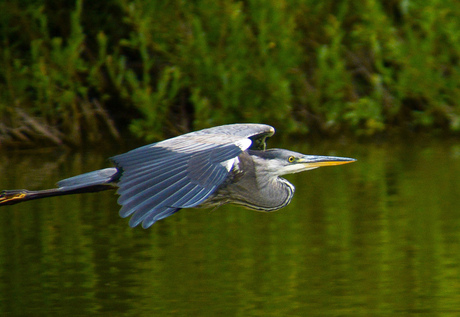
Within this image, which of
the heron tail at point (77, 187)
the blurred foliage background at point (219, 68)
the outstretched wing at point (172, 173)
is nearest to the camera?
the outstretched wing at point (172, 173)

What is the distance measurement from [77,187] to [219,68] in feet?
18.9

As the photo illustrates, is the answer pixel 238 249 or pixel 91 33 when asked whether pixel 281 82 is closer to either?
pixel 91 33

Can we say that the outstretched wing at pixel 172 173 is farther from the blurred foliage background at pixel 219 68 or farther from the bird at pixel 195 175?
the blurred foliage background at pixel 219 68

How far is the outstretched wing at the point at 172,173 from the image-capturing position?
4.31 meters

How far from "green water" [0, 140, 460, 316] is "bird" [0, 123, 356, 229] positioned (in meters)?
0.80

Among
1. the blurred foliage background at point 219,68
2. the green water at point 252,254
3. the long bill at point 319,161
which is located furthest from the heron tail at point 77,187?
the blurred foliage background at point 219,68

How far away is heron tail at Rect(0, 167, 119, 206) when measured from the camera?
5.50 metres

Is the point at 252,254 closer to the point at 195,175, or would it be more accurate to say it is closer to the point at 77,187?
the point at 77,187

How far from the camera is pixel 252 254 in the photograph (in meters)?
7.06

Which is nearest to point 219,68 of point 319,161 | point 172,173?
point 319,161

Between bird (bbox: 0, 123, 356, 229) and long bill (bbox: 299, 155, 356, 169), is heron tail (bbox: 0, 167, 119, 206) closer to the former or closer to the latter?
bird (bbox: 0, 123, 356, 229)

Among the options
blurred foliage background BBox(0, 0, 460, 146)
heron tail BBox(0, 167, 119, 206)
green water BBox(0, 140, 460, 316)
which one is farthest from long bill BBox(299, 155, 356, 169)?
blurred foliage background BBox(0, 0, 460, 146)

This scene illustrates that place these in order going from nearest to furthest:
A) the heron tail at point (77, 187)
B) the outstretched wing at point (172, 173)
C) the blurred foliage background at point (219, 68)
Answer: the outstretched wing at point (172, 173)
the heron tail at point (77, 187)
the blurred foliage background at point (219, 68)

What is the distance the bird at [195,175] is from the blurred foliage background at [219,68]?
520 centimetres
